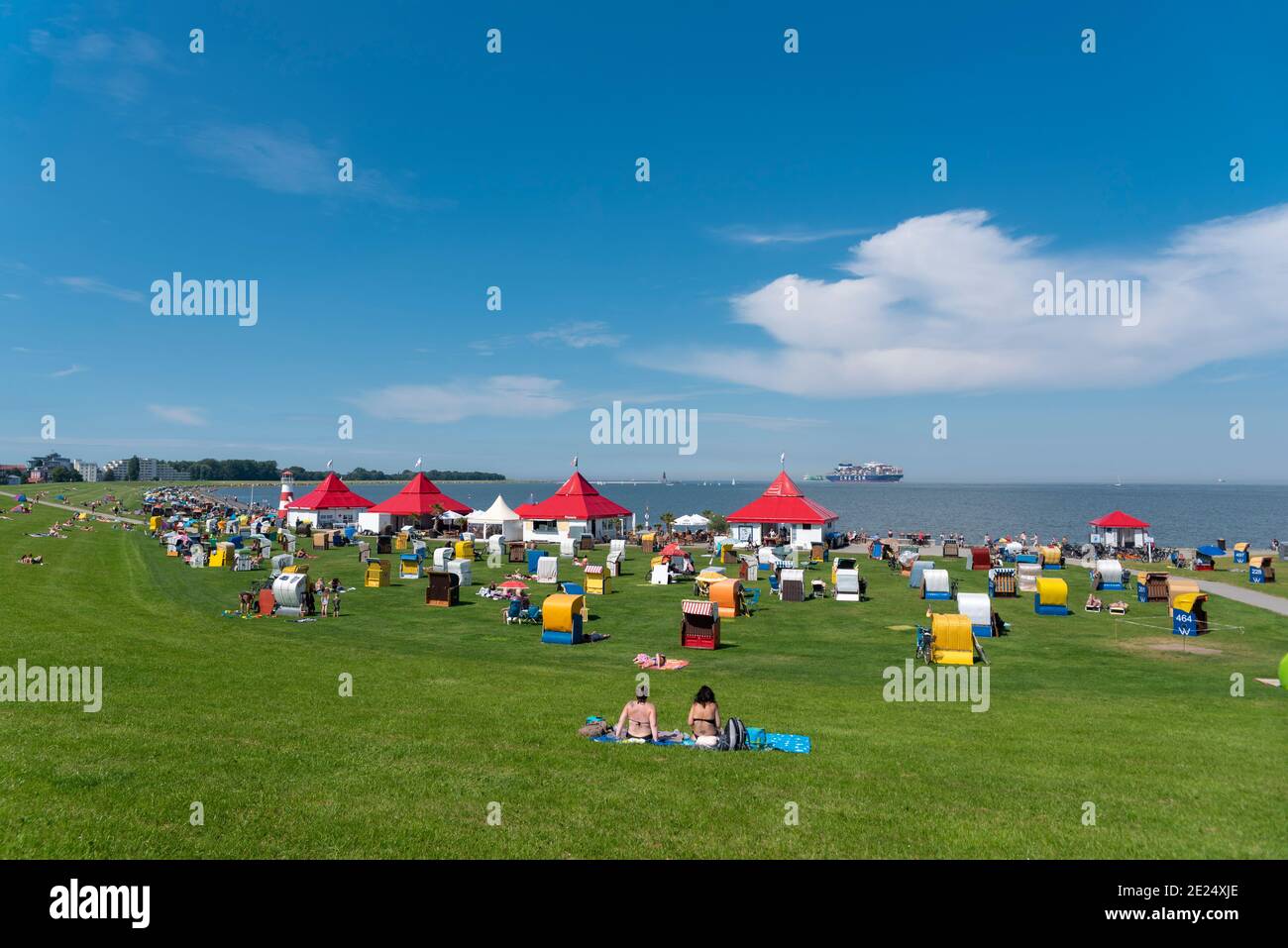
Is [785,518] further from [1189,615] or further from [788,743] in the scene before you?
[788,743]

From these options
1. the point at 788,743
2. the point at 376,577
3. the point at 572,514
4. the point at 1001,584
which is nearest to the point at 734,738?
the point at 788,743

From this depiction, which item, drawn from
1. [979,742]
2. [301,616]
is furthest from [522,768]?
[301,616]

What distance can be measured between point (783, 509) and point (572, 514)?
16.9m

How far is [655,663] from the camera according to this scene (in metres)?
19.0

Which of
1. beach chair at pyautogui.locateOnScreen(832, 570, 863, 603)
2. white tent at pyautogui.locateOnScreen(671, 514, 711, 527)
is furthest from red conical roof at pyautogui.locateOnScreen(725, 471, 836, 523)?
beach chair at pyautogui.locateOnScreen(832, 570, 863, 603)

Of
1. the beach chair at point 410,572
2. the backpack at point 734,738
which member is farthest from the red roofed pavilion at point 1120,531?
the backpack at point 734,738

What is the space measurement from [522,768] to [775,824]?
136 inches

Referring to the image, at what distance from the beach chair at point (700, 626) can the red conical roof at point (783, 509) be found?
34039mm

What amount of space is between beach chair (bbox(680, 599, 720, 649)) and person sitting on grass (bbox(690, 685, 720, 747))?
31.8 feet

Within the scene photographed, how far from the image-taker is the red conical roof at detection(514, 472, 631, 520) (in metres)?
58.7

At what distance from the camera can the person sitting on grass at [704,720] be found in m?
11.2

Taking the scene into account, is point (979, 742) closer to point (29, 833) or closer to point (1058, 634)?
point (29, 833)

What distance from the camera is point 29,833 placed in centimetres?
692

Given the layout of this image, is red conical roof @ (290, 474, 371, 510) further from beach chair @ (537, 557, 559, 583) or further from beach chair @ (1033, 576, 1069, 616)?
beach chair @ (1033, 576, 1069, 616)
